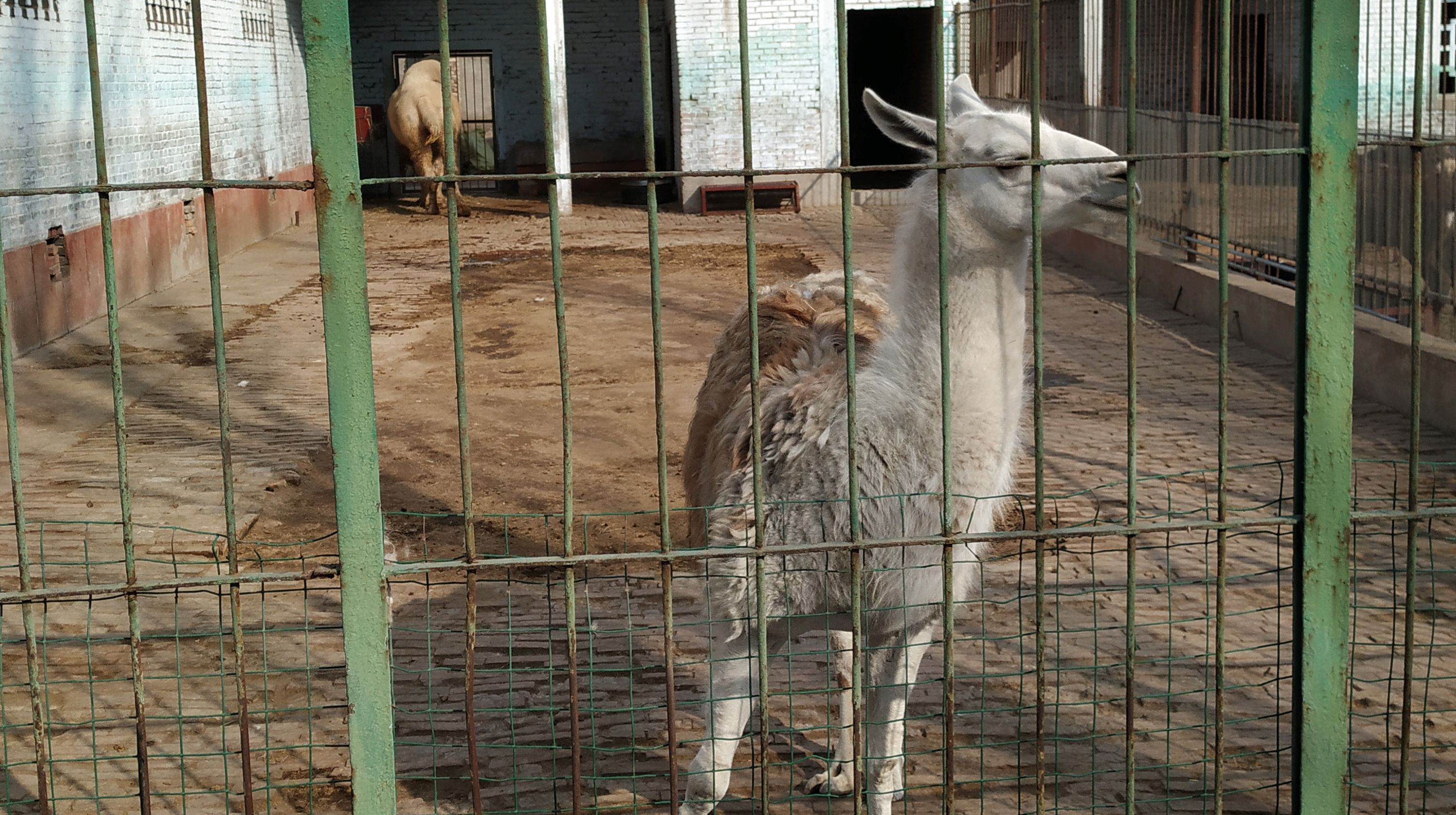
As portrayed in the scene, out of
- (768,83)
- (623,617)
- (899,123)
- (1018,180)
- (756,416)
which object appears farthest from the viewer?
(768,83)

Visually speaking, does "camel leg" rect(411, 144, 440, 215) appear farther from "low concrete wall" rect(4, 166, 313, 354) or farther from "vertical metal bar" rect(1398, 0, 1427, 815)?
"vertical metal bar" rect(1398, 0, 1427, 815)

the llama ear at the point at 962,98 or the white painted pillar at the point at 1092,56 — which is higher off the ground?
the white painted pillar at the point at 1092,56

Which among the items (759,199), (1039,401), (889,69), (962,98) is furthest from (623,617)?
(889,69)

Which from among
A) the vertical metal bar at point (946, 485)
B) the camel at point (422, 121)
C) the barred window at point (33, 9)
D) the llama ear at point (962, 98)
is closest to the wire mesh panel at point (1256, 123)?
the llama ear at point (962, 98)

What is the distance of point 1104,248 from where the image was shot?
555 inches

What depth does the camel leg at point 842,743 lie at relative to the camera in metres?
4.14

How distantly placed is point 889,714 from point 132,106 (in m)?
12.8

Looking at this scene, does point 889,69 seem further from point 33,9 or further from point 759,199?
point 33,9

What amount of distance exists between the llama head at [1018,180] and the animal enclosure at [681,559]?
20 mm

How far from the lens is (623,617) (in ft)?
18.0

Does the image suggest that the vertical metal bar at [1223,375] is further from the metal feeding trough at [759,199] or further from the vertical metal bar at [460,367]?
the metal feeding trough at [759,199]

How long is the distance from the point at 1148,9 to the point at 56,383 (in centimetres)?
1211

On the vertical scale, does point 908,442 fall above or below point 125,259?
below

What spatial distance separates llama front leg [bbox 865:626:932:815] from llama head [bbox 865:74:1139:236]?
3.84ft
